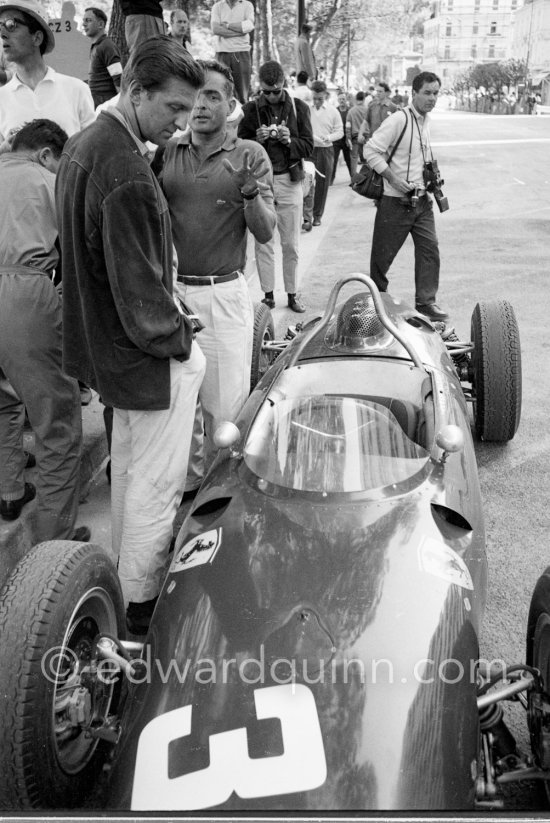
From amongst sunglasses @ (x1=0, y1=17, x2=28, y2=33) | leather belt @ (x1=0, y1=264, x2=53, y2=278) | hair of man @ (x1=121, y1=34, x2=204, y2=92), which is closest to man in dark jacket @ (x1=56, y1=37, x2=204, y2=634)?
hair of man @ (x1=121, y1=34, x2=204, y2=92)

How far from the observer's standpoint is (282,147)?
7.35 metres

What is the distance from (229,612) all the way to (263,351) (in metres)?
3.34

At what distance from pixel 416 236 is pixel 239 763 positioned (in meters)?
5.83

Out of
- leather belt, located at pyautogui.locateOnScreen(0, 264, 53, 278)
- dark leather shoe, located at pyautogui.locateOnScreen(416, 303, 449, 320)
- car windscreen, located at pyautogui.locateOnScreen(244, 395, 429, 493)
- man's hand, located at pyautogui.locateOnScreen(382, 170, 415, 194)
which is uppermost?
man's hand, located at pyautogui.locateOnScreen(382, 170, 415, 194)

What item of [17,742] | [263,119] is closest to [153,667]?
[17,742]

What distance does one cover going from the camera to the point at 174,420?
307cm

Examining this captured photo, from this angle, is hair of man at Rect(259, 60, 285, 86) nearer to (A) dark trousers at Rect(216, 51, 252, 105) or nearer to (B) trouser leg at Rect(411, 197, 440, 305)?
(B) trouser leg at Rect(411, 197, 440, 305)

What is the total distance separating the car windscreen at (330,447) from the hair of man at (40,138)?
1.70 metres

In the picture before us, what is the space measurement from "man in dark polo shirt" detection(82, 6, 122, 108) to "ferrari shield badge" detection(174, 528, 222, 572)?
542 cm

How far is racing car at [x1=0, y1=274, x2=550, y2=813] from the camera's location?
74.3 inches

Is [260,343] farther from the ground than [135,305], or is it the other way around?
[135,305]

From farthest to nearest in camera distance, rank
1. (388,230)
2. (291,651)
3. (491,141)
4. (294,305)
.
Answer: (491,141) → (294,305) → (388,230) → (291,651)

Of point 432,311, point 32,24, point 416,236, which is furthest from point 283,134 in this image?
point 32,24

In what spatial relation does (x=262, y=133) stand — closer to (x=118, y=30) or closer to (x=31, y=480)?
(x=118, y=30)
